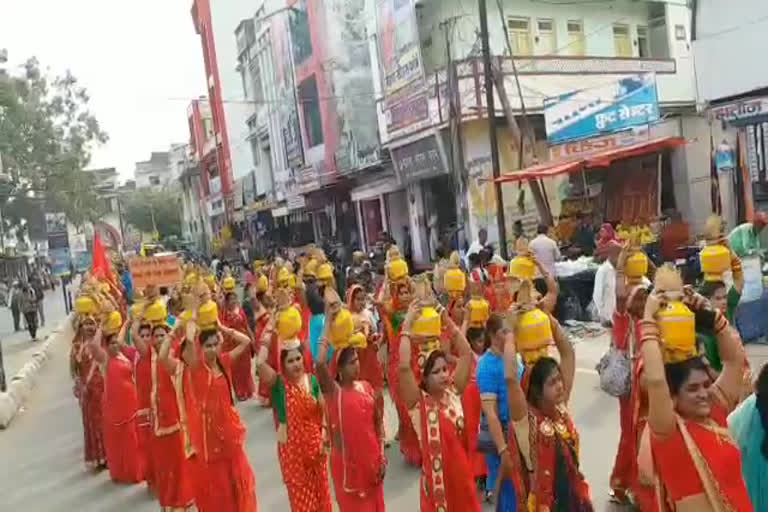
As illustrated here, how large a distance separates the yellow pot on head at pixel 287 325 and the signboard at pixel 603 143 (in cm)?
1165

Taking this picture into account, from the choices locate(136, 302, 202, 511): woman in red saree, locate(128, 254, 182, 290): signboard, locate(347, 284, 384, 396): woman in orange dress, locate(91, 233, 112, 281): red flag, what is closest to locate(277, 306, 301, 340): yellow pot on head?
locate(136, 302, 202, 511): woman in red saree

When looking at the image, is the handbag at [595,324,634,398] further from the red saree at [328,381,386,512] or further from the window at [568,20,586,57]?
the window at [568,20,586,57]

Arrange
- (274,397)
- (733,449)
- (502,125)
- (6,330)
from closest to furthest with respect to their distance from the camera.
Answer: (733,449), (274,397), (502,125), (6,330)

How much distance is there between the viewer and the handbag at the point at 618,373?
498 centimetres

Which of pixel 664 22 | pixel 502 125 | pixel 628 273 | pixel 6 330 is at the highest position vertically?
pixel 664 22

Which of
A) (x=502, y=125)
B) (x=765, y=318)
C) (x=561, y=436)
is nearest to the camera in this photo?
(x=561, y=436)

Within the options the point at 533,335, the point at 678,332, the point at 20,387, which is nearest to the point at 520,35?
the point at 20,387

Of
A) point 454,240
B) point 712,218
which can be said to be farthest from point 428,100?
point 712,218

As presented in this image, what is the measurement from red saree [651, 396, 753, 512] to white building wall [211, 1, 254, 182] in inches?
1627

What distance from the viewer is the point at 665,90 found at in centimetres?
2023

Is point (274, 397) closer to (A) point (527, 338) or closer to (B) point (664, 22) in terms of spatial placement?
(A) point (527, 338)

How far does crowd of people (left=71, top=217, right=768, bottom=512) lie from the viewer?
2.90m

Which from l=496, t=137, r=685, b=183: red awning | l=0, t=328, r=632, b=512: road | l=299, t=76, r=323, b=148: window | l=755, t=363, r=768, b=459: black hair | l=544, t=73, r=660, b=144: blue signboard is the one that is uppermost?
l=299, t=76, r=323, b=148: window

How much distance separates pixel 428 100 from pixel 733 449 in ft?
51.3
